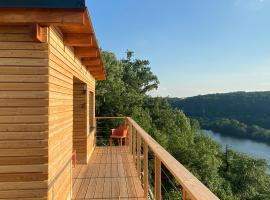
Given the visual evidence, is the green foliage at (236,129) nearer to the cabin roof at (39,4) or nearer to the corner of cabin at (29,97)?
the corner of cabin at (29,97)

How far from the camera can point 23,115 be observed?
3762 millimetres

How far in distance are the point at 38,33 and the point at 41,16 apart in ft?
0.64

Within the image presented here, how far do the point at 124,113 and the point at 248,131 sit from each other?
245 ft

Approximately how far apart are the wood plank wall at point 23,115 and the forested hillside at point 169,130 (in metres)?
13.6

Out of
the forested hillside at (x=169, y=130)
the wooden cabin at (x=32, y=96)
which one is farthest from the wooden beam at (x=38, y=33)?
the forested hillside at (x=169, y=130)

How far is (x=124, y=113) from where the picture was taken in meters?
22.9

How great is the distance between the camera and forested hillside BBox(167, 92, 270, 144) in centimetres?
8781

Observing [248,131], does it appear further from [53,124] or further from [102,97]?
[53,124]

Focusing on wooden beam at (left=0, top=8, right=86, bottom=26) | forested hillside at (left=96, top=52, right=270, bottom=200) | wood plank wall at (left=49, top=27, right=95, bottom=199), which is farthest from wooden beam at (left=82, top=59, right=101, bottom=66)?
forested hillside at (left=96, top=52, right=270, bottom=200)

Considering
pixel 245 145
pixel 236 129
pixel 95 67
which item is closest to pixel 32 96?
pixel 95 67

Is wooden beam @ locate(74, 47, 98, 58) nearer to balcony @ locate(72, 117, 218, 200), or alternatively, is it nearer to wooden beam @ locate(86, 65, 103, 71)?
balcony @ locate(72, 117, 218, 200)

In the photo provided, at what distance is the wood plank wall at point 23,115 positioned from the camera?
12.2 feet

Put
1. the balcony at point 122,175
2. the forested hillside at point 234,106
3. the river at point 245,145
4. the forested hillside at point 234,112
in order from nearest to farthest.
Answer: the balcony at point 122,175 < the river at point 245,145 < the forested hillside at point 234,106 < the forested hillside at point 234,112

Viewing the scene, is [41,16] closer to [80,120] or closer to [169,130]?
[80,120]
